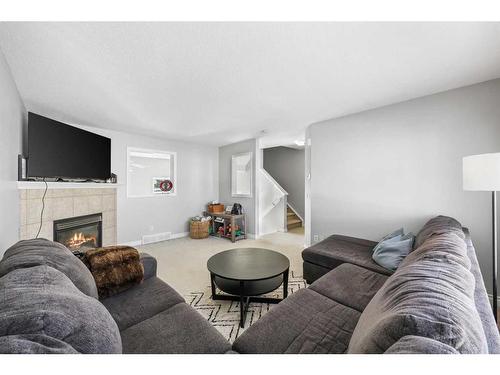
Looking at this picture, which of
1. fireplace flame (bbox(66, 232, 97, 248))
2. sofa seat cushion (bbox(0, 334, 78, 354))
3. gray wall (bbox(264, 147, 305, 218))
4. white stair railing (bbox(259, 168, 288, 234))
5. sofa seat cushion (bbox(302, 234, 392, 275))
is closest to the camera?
sofa seat cushion (bbox(0, 334, 78, 354))

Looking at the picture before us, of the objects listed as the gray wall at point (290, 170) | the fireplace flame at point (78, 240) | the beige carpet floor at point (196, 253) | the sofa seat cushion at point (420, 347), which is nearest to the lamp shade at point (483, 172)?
the sofa seat cushion at point (420, 347)

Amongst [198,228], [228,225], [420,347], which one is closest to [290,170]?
[228,225]

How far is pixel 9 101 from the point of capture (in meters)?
1.78

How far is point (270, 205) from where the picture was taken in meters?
5.08

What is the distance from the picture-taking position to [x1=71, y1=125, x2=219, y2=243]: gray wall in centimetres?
386

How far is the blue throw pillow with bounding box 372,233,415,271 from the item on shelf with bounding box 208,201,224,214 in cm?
356

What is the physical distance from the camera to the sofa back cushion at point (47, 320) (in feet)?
1.64

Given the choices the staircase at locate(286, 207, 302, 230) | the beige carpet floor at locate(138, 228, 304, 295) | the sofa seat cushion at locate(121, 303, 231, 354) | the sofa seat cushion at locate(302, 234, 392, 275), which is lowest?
the beige carpet floor at locate(138, 228, 304, 295)

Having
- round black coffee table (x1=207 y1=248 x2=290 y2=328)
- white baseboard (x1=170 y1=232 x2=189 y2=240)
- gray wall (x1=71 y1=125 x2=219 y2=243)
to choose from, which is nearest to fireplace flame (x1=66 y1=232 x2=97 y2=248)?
gray wall (x1=71 y1=125 x2=219 y2=243)

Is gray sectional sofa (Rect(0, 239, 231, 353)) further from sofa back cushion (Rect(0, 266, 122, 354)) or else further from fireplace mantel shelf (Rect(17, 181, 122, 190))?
fireplace mantel shelf (Rect(17, 181, 122, 190))

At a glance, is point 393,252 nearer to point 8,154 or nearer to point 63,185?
point 8,154

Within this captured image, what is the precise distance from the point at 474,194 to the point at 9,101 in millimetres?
4528

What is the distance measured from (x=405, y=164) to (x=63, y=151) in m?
4.23
